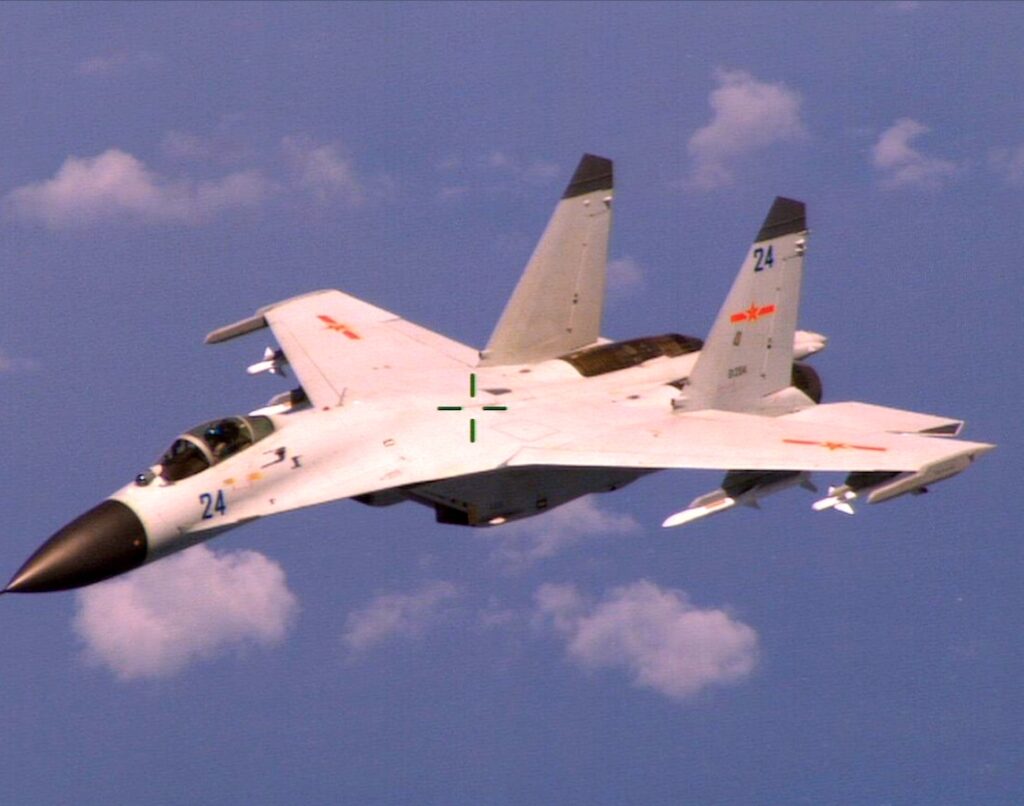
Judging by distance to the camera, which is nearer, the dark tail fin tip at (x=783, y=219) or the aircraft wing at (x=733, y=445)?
the aircraft wing at (x=733, y=445)

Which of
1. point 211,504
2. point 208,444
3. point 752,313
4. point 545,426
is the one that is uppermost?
point 752,313

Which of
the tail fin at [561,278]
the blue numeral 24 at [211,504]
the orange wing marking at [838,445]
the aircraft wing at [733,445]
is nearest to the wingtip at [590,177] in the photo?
the tail fin at [561,278]

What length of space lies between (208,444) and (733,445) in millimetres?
8475

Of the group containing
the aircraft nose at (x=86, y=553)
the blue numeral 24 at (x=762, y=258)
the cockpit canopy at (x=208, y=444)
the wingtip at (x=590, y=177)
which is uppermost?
the wingtip at (x=590, y=177)

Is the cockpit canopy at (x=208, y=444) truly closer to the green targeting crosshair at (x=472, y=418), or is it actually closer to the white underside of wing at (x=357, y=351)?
the white underside of wing at (x=357, y=351)

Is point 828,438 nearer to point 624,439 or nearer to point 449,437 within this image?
point 624,439

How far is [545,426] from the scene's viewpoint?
105 ft

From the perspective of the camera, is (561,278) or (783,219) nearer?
(783,219)

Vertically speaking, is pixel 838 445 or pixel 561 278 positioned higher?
pixel 561 278

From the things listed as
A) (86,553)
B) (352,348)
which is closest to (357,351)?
(352,348)

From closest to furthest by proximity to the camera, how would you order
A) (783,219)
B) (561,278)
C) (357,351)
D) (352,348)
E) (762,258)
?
(762,258)
(783,219)
(561,278)
(357,351)
(352,348)

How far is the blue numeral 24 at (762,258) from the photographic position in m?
32.5

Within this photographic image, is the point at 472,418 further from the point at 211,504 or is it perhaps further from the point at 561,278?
the point at 211,504

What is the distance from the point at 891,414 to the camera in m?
34.0
